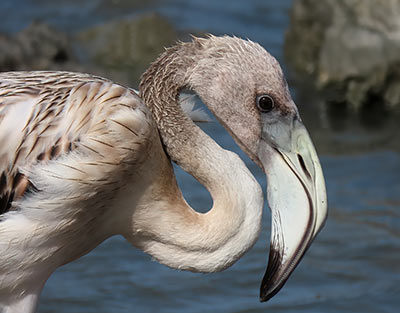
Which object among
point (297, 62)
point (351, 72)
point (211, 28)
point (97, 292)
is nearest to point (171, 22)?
point (211, 28)

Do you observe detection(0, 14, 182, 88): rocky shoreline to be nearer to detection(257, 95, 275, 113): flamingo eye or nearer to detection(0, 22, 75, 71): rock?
detection(0, 22, 75, 71): rock

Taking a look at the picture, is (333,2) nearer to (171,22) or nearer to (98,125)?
(171,22)

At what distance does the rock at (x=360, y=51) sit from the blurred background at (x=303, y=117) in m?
0.01

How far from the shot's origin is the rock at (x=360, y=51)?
10.8 metres

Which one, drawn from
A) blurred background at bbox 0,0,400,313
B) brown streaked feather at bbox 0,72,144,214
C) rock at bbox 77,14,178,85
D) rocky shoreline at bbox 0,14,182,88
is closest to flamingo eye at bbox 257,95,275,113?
brown streaked feather at bbox 0,72,144,214

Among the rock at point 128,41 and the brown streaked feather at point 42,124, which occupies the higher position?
the brown streaked feather at point 42,124

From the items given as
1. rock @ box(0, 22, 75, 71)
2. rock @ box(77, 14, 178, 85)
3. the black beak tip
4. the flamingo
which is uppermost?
the flamingo

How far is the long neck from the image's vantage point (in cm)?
508

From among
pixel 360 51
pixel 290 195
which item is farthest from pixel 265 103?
pixel 360 51

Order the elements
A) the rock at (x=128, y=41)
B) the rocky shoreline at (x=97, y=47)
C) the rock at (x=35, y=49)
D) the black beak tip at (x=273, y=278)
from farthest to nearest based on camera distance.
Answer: the rock at (x=128, y=41) → the rocky shoreline at (x=97, y=47) → the rock at (x=35, y=49) → the black beak tip at (x=273, y=278)

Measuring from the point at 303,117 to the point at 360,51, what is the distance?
1.08 metres

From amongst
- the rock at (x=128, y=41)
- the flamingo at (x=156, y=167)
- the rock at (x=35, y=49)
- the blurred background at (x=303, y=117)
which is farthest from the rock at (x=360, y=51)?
the flamingo at (x=156, y=167)

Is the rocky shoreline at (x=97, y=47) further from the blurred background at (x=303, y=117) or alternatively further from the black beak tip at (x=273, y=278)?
the black beak tip at (x=273, y=278)

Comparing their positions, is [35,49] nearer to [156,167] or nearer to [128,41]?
[128,41]
